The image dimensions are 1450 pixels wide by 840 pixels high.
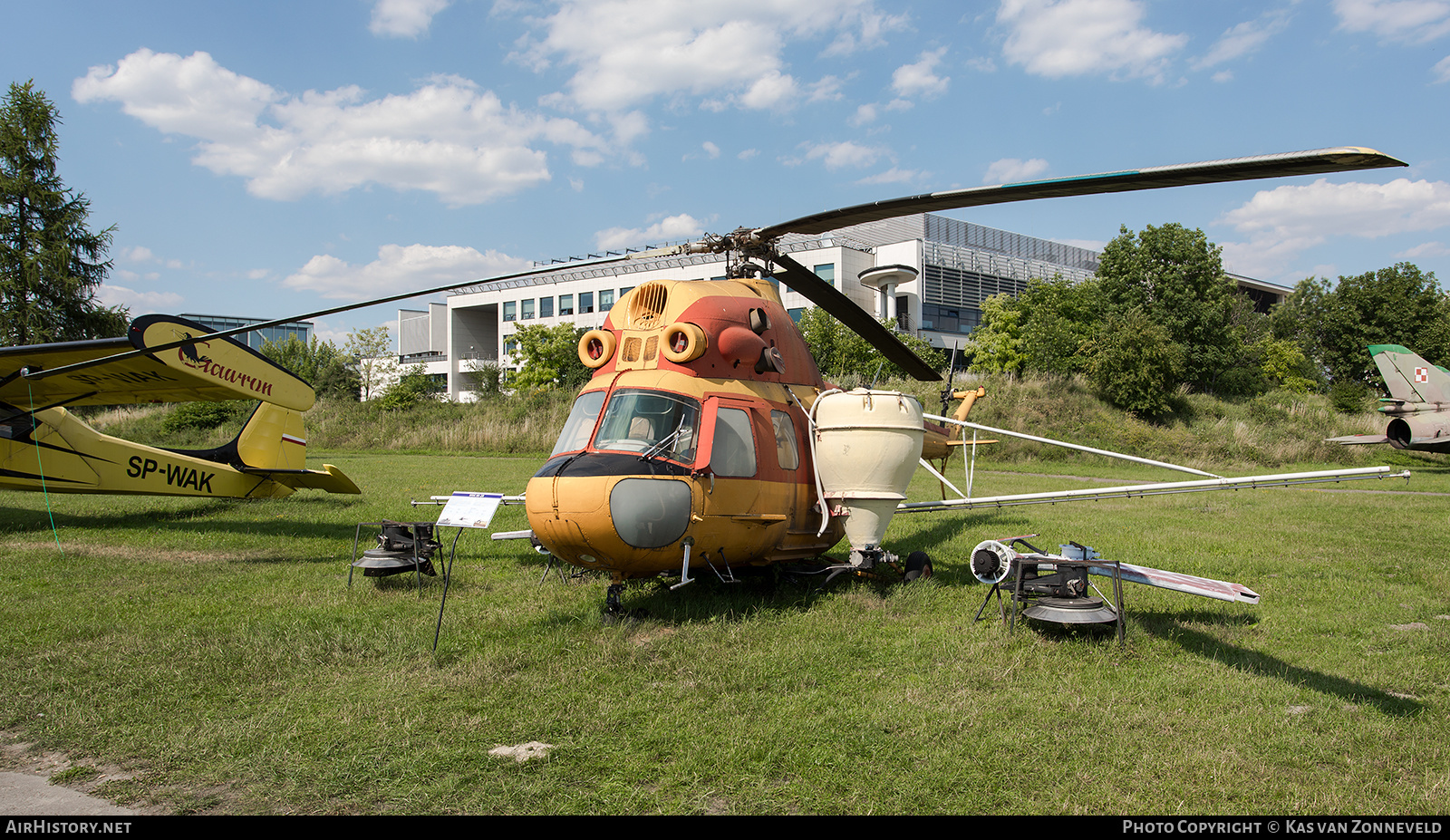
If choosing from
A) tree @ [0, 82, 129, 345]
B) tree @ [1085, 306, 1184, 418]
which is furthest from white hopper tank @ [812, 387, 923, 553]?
tree @ [0, 82, 129, 345]

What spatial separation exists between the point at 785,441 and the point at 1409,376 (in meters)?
24.7

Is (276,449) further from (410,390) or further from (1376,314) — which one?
(1376,314)

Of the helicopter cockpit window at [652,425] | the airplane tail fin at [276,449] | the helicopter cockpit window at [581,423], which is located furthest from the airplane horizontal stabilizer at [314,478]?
the helicopter cockpit window at [652,425]

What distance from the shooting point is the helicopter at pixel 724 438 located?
21.0ft

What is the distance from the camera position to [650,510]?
21.0 feet

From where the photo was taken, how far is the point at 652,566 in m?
6.68

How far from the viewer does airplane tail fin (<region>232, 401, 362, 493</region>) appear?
567 inches

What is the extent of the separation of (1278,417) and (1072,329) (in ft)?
44.1

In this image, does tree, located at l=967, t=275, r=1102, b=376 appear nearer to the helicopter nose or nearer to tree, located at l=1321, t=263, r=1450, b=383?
tree, located at l=1321, t=263, r=1450, b=383

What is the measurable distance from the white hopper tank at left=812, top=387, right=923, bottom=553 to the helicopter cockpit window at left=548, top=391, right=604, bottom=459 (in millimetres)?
2359

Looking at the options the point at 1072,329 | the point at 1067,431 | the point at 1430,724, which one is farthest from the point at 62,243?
the point at 1072,329

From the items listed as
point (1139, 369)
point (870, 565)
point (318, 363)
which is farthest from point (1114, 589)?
point (318, 363)

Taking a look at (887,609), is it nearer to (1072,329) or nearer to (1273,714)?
(1273,714)

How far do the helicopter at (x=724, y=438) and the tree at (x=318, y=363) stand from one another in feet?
159
